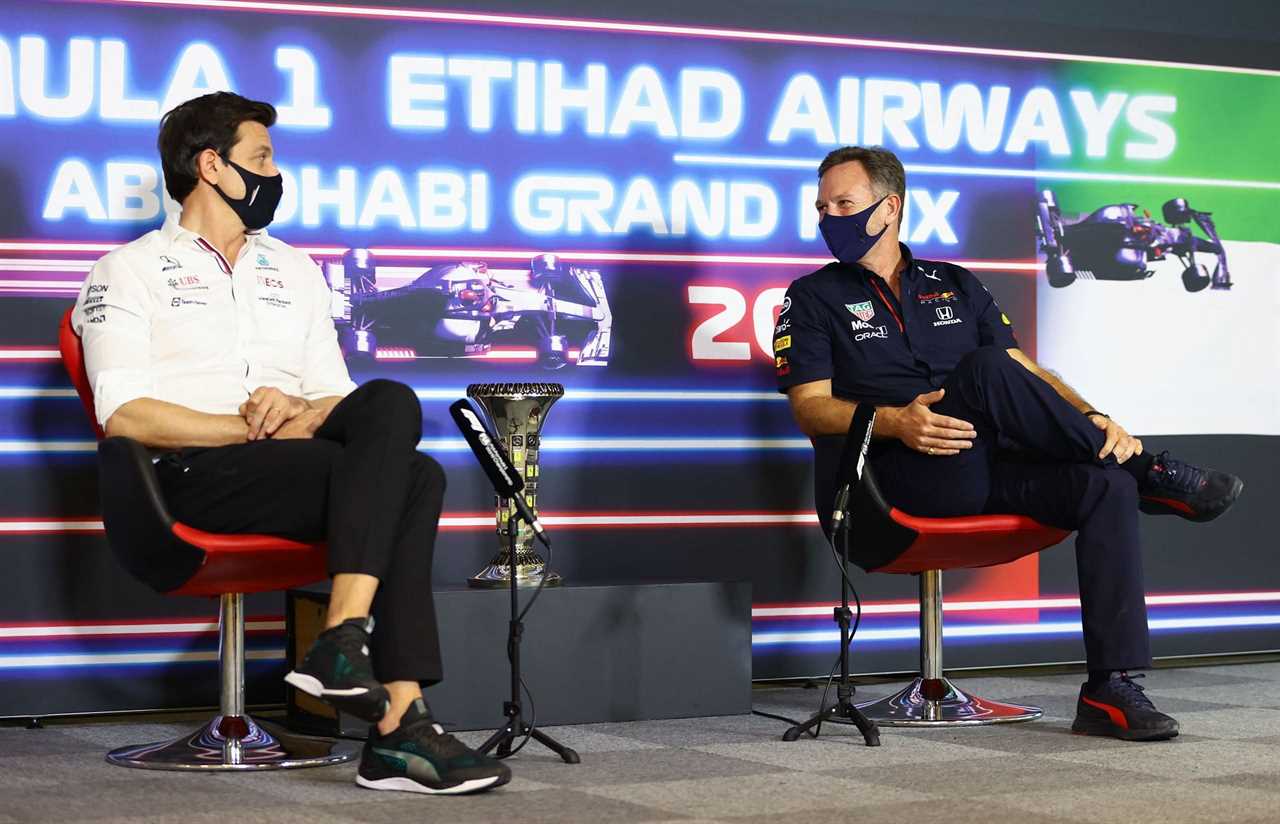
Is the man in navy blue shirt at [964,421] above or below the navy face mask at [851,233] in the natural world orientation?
below

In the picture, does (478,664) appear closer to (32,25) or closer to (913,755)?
(913,755)

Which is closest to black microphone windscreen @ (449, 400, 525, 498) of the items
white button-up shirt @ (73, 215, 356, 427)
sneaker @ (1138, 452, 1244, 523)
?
white button-up shirt @ (73, 215, 356, 427)

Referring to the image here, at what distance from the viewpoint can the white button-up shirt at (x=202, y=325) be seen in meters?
3.18

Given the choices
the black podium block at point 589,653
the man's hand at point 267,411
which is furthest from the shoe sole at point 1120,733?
the man's hand at point 267,411

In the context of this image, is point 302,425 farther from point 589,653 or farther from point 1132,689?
point 1132,689

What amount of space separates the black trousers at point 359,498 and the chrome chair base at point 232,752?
0.40 meters

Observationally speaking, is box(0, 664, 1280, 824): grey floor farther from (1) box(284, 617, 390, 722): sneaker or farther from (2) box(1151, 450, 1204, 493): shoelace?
(2) box(1151, 450, 1204, 493): shoelace

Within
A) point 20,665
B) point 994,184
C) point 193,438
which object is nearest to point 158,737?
point 20,665

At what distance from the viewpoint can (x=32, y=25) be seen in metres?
3.97

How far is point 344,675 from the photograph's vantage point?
279 centimetres

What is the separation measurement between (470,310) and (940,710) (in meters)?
1.55

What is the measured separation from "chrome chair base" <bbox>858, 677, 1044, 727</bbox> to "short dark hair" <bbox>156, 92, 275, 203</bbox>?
189 centimetres

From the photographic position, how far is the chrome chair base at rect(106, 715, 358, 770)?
3158mm

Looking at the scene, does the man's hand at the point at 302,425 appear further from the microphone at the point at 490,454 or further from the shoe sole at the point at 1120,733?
the shoe sole at the point at 1120,733
